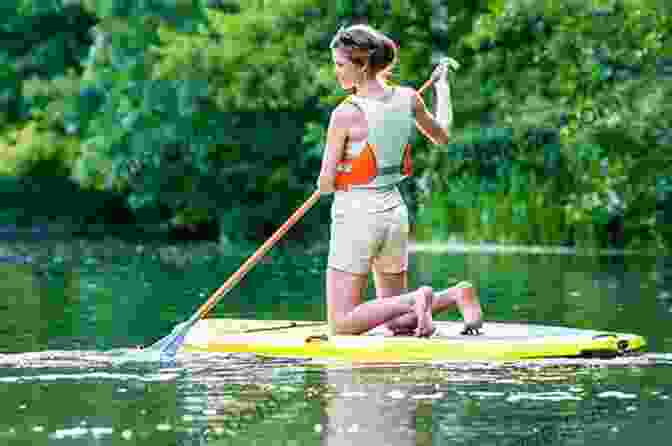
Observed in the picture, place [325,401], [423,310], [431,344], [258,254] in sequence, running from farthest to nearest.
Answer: [258,254] < [423,310] < [431,344] < [325,401]

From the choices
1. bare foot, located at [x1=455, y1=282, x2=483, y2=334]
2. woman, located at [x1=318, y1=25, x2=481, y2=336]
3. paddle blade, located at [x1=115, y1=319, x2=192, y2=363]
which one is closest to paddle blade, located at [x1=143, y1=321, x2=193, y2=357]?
paddle blade, located at [x1=115, y1=319, x2=192, y2=363]

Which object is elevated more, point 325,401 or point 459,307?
point 459,307

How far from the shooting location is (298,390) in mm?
7652

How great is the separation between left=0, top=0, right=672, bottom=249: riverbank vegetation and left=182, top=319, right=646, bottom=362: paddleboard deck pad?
873 cm

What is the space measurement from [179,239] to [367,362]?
86.4ft

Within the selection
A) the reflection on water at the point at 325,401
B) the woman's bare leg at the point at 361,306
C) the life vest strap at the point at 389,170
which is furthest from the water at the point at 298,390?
the life vest strap at the point at 389,170

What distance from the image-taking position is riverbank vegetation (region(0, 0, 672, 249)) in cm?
1930

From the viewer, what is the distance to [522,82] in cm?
2559

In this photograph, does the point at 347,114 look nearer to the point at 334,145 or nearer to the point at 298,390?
the point at 334,145

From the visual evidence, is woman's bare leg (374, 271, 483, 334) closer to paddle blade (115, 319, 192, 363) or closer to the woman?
the woman

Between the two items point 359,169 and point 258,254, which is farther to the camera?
point 258,254

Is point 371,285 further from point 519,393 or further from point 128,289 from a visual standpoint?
point 519,393

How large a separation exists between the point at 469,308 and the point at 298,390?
1821 millimetres

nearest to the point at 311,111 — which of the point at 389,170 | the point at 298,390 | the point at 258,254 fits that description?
the point at 258,254
